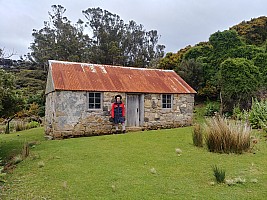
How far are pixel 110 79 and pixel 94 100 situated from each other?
78.2 inches

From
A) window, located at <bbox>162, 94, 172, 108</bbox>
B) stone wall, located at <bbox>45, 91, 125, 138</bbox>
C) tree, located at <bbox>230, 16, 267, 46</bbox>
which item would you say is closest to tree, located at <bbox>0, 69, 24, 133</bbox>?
stone wall, located at <bbox>45, 91, 125, 138</bbox>

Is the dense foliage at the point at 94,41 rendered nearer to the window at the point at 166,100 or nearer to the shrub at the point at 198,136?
the window at the point at 166,100

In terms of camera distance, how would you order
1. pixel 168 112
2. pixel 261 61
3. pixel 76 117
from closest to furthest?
1. pixel 76 117
2. pixel 168 112
3. pixel 261 61

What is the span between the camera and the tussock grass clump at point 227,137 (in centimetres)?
759

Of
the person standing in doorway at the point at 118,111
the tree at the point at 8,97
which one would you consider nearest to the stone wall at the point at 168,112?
the person standing in doorway at the point at 118,111

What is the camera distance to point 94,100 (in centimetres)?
1313

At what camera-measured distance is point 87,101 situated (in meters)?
12.9

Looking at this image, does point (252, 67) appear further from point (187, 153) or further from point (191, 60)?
point (187, 153)

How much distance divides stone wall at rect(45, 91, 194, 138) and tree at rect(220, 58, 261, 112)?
5.46 meters

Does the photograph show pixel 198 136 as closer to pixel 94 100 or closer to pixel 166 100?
pixel 94 100

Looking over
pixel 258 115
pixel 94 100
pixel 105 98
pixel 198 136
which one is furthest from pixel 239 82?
pixel 198 136

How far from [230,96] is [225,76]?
1.50 metres

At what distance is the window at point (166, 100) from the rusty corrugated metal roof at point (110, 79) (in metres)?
0.31

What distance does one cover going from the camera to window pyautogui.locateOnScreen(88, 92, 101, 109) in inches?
513
